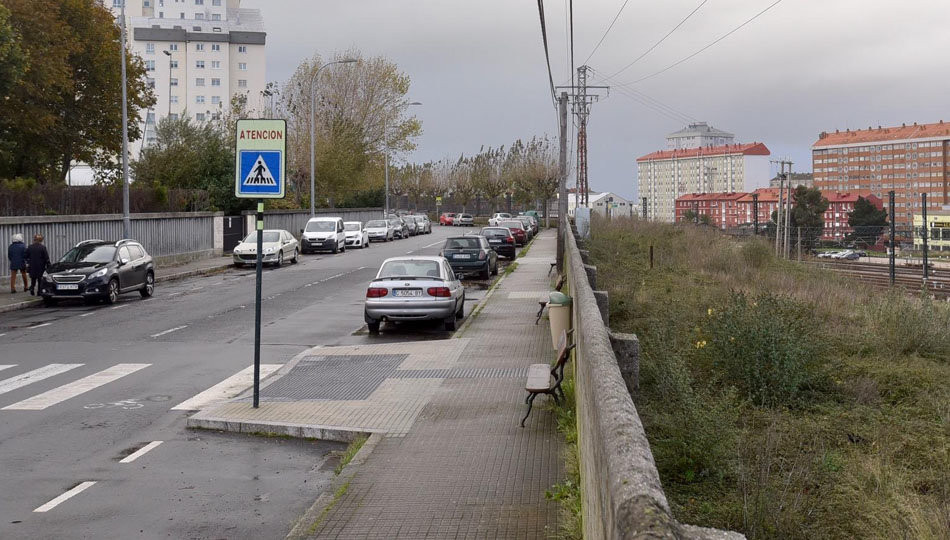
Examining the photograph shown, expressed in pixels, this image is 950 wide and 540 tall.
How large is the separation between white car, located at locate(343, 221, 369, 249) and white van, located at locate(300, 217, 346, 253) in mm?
2845

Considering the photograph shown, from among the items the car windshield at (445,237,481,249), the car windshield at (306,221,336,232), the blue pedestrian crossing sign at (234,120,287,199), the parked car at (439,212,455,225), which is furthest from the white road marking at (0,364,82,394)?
the parked car at (439,212,455,225)

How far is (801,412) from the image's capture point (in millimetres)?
9258

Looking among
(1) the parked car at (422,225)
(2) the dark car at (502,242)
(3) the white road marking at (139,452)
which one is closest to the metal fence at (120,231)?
(2) the dark car at (502,242)

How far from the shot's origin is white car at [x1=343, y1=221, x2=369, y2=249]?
5441 cm

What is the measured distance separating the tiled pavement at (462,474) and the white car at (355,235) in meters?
41.6

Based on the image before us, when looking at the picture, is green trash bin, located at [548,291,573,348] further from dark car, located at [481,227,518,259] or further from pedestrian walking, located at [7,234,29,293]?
dark car, located at [481,227,518,259]

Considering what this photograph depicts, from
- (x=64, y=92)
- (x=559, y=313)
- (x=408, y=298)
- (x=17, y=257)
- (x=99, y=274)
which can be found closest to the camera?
(x=559, y=313)

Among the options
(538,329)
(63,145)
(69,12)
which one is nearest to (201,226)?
(63,145)

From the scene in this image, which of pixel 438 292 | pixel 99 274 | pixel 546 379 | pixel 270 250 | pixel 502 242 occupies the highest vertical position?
pixel 502 242

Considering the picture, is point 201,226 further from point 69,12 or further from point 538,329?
point 538,329

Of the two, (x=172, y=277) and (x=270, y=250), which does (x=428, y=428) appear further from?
(x=270, y=250)

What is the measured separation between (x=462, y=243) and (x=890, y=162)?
104 meters

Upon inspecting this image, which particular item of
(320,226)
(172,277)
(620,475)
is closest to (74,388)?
(620,475)

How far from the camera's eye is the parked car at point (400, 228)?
65.2 m
